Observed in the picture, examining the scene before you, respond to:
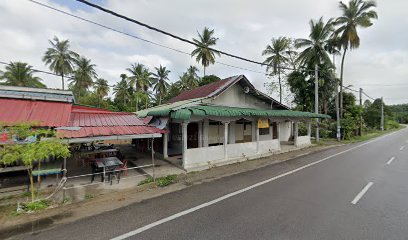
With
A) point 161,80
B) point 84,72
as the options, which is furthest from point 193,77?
point 84,72

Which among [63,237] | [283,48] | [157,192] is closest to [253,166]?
[157,192]

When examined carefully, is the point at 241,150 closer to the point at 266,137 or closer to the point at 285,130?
the point at 266,137

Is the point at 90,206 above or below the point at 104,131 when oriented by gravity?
below

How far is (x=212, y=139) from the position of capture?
14352 millimetres

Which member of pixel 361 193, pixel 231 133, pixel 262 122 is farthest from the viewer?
pixel 231 133

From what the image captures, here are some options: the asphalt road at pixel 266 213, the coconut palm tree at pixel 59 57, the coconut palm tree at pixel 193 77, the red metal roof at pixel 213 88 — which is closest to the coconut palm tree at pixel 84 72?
the coconut palm tree at pixel 59 57

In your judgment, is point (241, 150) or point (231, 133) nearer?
point (241, 150)

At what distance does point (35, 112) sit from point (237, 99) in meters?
11.5

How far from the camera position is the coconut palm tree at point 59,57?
35.4 m

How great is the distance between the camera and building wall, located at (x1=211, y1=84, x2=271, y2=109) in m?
13.9

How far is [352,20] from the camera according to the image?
24.4 m

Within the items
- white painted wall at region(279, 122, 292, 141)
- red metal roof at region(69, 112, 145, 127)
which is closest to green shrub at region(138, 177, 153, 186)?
red metal roof at region(69, 112, 145, 127)

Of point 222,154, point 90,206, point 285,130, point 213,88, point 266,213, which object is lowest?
point 90,206

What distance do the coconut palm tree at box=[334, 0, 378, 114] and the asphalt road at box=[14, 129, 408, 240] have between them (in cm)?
2261
